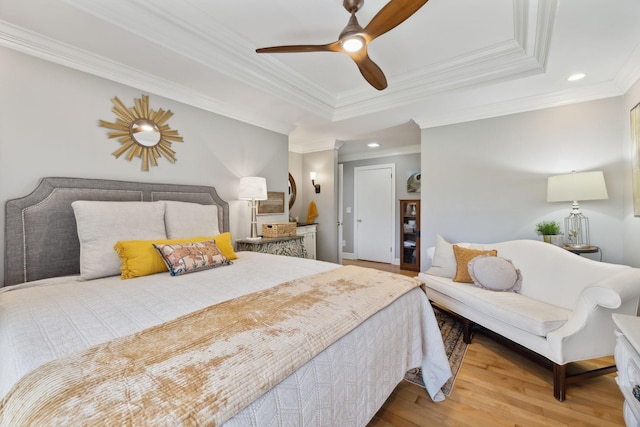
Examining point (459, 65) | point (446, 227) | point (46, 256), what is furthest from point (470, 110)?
point (46, 256)

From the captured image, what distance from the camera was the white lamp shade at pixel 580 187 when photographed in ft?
7.79

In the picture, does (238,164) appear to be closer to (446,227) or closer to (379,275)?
(379,275)

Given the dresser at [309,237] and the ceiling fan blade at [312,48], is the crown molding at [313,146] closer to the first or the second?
the dresser at [309,237]

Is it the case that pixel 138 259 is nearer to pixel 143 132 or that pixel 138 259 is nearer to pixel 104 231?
pixel 104 231

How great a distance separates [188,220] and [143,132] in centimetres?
90

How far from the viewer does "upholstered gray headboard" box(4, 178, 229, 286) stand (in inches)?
69.0

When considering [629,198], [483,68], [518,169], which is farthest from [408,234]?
[483,68]

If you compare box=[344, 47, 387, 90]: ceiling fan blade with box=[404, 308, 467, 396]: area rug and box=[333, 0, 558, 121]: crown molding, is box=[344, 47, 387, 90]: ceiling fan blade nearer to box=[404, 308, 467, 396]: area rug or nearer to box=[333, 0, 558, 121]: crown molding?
box=[333, 0, 558, 121]: crown molding

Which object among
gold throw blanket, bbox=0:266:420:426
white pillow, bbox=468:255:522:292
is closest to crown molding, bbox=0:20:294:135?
gold throw blanket, bbox=0:266:420:426

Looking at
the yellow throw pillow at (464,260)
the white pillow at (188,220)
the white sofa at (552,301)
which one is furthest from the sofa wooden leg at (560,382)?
the white pillow at (188,220)

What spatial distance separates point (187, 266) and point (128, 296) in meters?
0.47

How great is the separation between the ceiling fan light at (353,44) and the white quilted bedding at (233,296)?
1496mm

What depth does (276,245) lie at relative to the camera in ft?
10.8

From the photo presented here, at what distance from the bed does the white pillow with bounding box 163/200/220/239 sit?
2 cm
